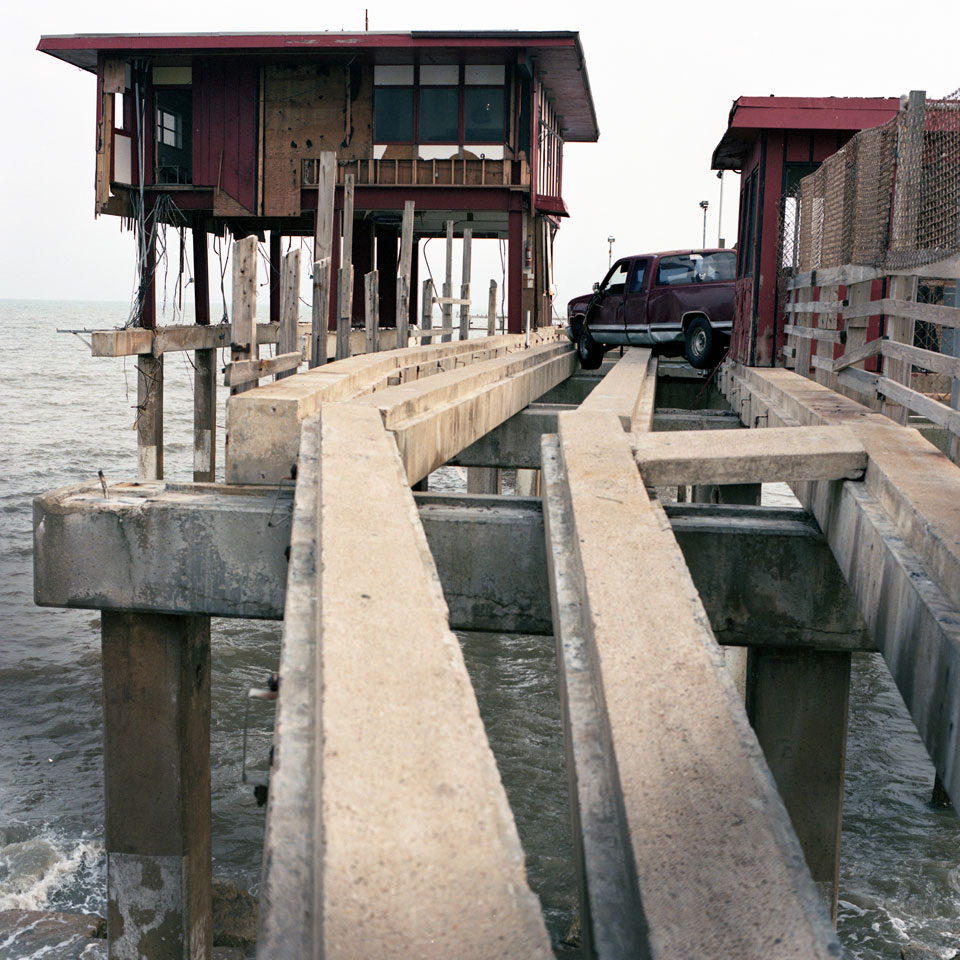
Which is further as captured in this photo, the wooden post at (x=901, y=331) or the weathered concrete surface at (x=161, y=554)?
the wooden post at (x=901, y=331)

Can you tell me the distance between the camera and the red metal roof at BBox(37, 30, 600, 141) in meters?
24.7

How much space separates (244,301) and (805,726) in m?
5.44

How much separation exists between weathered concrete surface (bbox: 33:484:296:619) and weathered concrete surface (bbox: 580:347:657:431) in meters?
2.77

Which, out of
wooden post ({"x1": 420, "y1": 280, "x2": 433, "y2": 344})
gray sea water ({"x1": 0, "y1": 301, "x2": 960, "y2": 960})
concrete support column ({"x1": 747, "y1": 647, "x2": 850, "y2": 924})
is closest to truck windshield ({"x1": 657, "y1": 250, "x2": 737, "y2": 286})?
gray sea water ({"x1": 0, "y1": 301, "x2": 960, "y2": 960})

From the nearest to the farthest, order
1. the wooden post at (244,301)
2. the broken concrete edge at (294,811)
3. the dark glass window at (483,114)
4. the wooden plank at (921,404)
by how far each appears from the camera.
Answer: the broken concrete edge at (294,811) < the wooden plank at (921,404) < the wooden post at (244,301) < the dark glass window at (483,114)

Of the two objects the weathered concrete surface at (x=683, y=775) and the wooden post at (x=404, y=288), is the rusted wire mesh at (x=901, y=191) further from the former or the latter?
the wooden post at (x=404, y=288)

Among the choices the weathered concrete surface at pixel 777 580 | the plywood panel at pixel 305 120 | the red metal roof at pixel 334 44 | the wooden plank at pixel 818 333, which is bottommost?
the weathered concrete surface at pixel 777 580

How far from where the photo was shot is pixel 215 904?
885 centimetres

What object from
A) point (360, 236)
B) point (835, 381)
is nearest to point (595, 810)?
point (835, 381)

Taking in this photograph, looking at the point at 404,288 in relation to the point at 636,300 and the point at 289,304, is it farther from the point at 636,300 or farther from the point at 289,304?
the point at 289,304

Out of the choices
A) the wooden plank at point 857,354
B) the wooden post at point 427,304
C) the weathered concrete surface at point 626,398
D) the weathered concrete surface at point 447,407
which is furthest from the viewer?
the wooden post at point 427,304

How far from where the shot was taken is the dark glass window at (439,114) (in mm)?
26188

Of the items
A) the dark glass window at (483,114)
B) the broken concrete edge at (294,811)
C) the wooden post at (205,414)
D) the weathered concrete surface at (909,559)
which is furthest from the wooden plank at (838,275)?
the wooden post at (205,414)

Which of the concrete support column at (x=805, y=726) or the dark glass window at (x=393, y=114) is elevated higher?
the dark glass window at (x=393, y=114)
